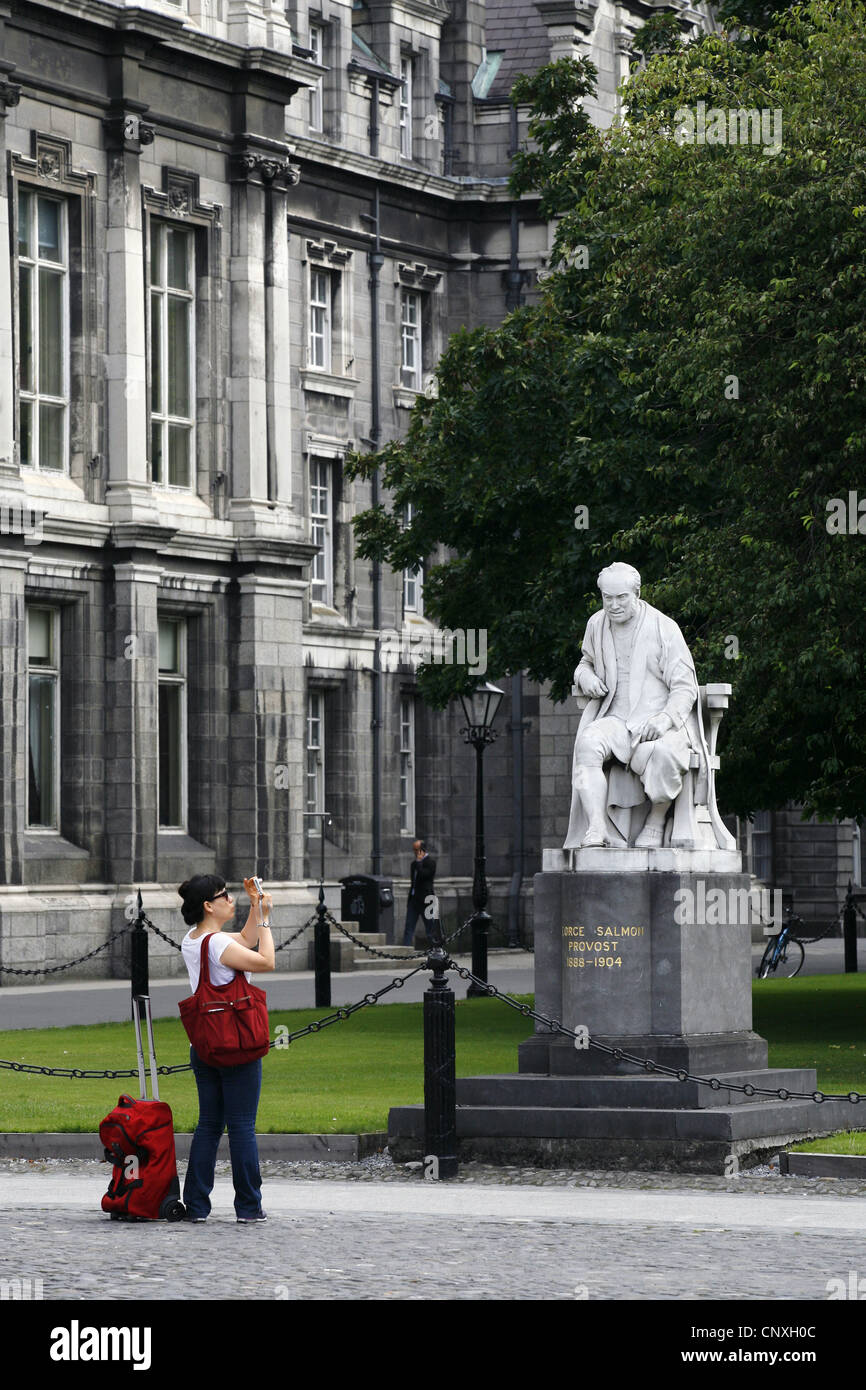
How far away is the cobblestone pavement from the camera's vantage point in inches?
426

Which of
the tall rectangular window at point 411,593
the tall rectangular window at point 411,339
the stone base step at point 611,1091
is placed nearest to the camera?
the stone base step at point 611,1091

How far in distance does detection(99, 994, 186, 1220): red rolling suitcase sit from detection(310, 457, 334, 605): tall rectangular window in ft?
106

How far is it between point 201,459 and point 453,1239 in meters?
28.0

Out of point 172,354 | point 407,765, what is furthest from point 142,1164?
point 407,765

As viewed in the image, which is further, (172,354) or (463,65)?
(463,65)

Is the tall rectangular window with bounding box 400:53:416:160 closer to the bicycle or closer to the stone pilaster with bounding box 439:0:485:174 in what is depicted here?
the stone pilaster with bounding box 439:0:485:174

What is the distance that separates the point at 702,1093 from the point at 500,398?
1556 cm

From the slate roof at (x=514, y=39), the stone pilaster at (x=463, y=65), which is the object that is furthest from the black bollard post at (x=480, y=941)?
the slate roof at (x=514, y=39)

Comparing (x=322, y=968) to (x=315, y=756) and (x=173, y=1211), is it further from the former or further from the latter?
(x=173, y=1211)

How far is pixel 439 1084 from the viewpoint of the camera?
1534 centimetres

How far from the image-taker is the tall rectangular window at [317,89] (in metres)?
45.8

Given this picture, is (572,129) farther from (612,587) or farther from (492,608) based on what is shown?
(612,587)

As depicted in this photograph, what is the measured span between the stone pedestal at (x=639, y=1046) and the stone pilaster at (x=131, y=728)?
68.2 feet

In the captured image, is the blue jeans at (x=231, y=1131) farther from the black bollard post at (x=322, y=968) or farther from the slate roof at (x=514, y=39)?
the slate roof at (x=514, y=39)
